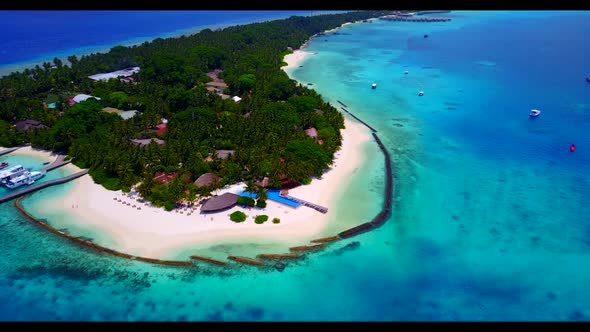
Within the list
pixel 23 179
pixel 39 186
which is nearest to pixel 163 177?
pixel 39 186

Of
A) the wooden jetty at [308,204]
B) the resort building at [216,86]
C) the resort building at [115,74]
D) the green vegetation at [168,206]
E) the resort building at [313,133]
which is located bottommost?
the wooden jetty at [308,204]

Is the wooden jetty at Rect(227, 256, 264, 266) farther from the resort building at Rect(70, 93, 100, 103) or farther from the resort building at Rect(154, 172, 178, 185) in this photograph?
the resort building at Rect(70, 93, 100, 103)

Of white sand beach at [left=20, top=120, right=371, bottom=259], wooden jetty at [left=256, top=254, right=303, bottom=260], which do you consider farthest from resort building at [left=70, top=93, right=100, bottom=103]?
wooden jetty at [left=256, top=254, right=303, bottom=260]

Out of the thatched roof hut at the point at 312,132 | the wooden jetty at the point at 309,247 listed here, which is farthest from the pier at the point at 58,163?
the wooden jetty at the point at 309,247

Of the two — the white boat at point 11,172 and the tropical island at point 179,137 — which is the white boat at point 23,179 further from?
the tropical island at point 179,137

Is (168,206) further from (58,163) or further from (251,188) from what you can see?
(58,163)

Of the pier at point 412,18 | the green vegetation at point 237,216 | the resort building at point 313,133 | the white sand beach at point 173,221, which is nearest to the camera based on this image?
the white sand beach at point 173,221

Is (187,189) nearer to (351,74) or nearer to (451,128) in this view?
(451,128)
